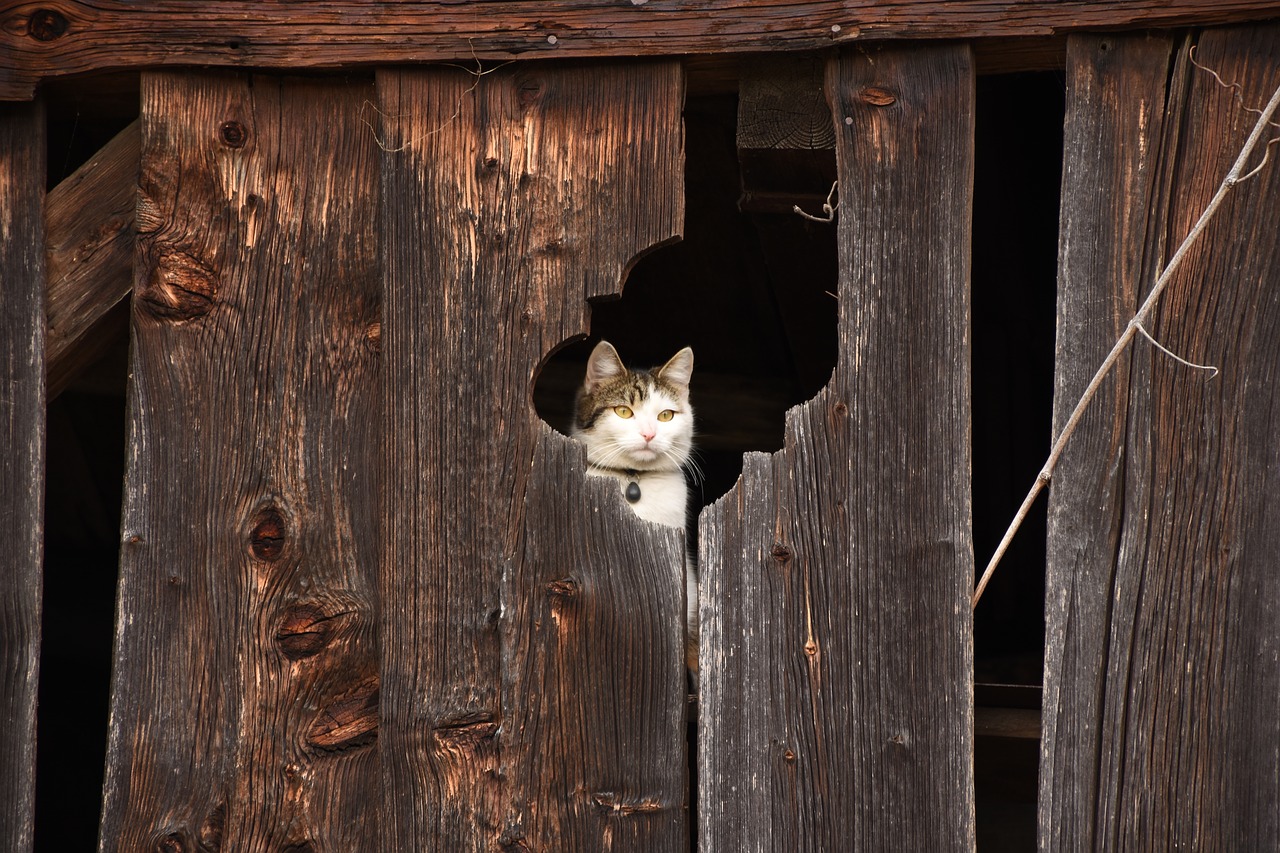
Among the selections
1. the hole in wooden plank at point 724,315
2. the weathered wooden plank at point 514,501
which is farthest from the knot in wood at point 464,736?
the hole in wooden plank at point 724,315

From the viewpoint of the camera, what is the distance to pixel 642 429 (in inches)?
134

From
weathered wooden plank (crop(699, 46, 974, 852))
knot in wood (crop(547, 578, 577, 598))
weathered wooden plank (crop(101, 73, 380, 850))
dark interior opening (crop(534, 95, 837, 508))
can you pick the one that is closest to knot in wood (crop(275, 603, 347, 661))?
weathered wooden plank (crop(101, 73, 380, 850))

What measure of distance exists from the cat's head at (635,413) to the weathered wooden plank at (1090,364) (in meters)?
1.52

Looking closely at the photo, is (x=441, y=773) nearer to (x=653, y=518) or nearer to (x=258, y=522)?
(x=258, y=522)

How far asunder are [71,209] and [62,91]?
247 mm

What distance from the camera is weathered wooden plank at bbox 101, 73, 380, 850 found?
2.24m

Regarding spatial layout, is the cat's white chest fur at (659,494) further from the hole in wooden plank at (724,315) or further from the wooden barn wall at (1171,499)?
the wooden barn wall at (1171,499)

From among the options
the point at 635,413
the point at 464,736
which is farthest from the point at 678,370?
the point at 464,736

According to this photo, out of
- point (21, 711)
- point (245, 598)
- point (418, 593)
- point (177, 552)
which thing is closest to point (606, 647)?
point (418, 593)

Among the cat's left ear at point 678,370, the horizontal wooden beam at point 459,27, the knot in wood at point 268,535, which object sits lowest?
the knot in wood at point 268,535

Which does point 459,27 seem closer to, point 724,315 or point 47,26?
point 47,26

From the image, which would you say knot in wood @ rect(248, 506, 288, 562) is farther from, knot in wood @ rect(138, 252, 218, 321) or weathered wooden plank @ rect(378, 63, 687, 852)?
knot in wood @ rect(138, 252, 218, 321)

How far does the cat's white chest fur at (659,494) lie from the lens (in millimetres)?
3238

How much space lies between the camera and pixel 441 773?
7.23ft
